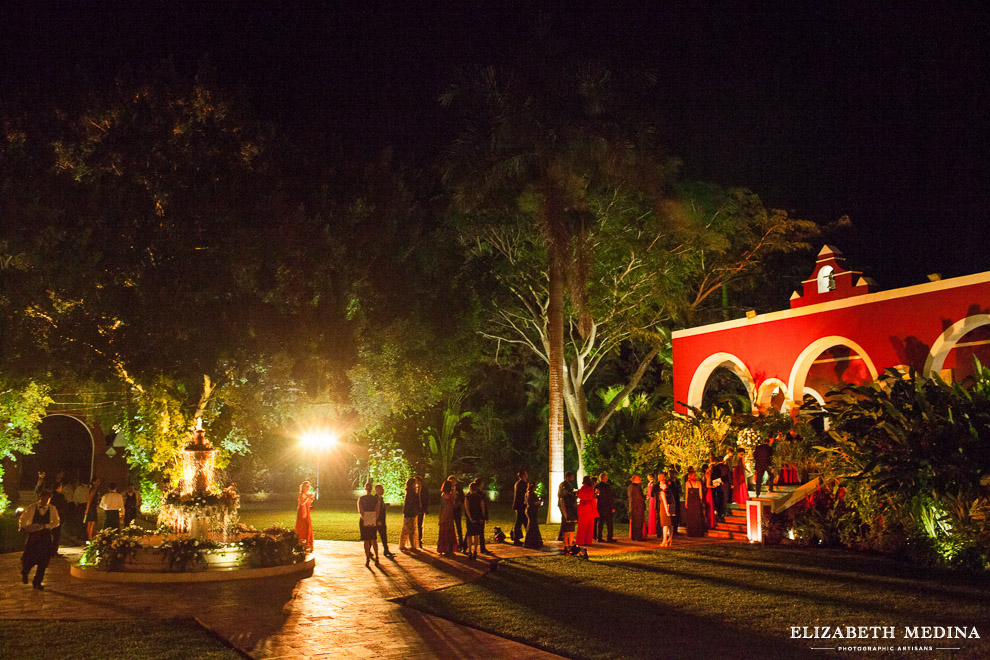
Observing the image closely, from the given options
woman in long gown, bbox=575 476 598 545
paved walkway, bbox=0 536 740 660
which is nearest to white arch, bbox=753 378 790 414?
woman in long gown, bbox=575 476 598 545

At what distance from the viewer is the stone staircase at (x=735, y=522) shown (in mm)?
17000

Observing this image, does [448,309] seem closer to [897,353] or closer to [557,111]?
[557,111]

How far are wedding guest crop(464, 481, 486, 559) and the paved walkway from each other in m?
0.32

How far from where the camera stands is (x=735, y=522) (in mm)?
17812

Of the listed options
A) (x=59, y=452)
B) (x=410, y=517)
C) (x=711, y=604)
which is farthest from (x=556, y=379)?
(x=59, y=452)

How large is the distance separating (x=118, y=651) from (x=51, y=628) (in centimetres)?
161

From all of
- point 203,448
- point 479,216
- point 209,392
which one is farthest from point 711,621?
point 479,216

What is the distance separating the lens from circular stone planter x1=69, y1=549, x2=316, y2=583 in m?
12.2

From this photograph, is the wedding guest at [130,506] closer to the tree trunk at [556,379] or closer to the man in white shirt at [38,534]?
the man in white shirt at [38,534]

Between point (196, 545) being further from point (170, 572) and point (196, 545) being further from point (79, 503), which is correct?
point (79, 503)

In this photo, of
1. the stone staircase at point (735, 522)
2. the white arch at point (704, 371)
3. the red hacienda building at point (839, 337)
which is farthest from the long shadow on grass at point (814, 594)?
the white arch at point (704, 371)

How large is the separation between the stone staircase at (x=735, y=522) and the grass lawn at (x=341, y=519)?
3.60 metres

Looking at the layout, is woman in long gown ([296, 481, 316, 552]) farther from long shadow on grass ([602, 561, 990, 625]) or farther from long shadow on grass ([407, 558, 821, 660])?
long shadow on grass ([602, 561, 990, 625])

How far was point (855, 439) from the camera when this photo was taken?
14.4m
